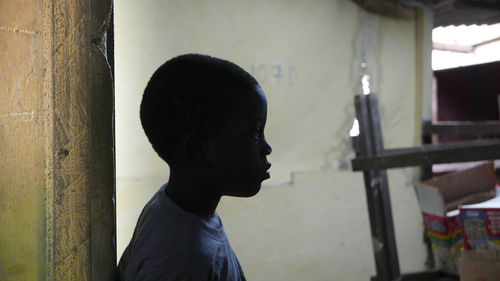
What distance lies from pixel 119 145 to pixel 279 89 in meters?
1.26

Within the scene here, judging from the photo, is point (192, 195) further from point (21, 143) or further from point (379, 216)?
point (379, 216)

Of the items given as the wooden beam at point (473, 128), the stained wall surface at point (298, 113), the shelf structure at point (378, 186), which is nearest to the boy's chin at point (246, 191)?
the shelf structure at point (378, 186)

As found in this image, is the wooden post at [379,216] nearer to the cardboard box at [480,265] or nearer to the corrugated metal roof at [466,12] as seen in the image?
the cardboard box at [480,265]

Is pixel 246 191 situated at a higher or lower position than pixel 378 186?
higher

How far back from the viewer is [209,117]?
0.88 metres

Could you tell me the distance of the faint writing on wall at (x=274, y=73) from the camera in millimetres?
3393

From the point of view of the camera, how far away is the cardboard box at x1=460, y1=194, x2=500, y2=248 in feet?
5.35

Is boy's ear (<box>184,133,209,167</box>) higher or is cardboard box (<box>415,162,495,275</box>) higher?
boy's ear (<box>184,133,209,167</box>)

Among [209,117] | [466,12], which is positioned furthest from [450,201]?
[466,12]

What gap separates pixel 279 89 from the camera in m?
3.48

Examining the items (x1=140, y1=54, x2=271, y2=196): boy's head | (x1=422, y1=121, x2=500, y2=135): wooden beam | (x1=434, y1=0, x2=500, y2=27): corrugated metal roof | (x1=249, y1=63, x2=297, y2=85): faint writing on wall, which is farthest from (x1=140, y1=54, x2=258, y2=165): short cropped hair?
(x1=434, y1=0, x2=500, y2=27): corrugated metal roof

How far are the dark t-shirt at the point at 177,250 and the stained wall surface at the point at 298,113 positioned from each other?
2.14 metres

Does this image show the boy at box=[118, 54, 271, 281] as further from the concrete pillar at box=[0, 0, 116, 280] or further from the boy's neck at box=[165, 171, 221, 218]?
the concrete pillar at box=[0, 0, 116, 280]

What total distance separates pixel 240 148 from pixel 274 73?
2.60 m
